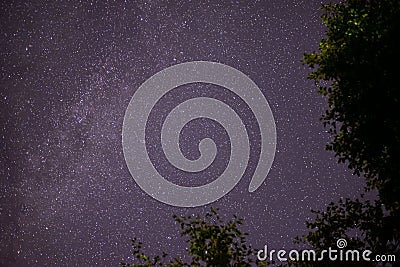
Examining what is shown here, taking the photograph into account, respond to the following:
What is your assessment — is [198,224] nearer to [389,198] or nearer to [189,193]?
[389,198]

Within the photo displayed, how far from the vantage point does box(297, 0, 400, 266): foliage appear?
11.9 metres

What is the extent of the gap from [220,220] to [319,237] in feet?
8.51

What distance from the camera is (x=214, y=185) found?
20.3 m

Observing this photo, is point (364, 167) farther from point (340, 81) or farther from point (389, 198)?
point (340, 81)

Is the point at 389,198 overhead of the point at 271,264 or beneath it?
overhead

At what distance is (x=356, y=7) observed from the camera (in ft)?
42.7

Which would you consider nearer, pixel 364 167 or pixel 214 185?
pixel 364 167

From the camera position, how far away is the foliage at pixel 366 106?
11938 mm

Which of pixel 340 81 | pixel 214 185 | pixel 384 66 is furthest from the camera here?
pixel 214 185

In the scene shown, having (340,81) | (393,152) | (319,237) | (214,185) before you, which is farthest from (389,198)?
(214,185)

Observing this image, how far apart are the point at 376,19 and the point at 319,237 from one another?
16.8ft

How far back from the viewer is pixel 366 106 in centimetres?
1234

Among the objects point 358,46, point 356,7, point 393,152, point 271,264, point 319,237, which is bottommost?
point 271,264

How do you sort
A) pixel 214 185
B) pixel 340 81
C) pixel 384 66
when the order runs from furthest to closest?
pixel 214 185 < pixel 340 81 < pixel 384 66
